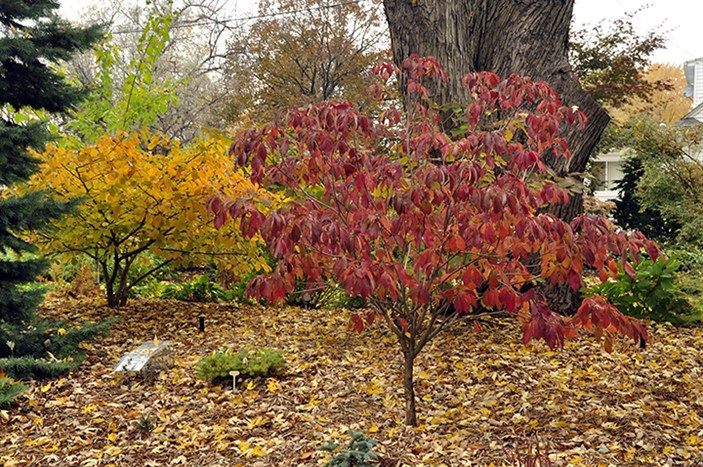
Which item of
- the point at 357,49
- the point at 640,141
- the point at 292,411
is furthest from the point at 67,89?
the point at 357,49

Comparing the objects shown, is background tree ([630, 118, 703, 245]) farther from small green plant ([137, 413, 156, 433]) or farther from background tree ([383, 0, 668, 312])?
small green plant ([137, 413, 156, 433])

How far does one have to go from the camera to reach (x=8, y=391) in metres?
3.63

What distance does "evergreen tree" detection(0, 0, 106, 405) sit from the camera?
3.99 metres

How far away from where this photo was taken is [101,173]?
16.2 ft

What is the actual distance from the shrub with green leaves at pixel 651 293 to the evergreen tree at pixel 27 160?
4.14 m

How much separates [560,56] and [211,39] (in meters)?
14.7

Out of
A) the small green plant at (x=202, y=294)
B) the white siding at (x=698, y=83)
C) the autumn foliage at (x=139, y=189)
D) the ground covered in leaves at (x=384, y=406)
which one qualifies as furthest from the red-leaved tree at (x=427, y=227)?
the white siding at (x=698, y=83)

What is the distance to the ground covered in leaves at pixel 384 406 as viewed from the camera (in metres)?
3.03

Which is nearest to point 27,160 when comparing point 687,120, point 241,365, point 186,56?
point 241,365

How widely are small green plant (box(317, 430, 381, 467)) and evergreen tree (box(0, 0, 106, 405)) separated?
2.32 metres

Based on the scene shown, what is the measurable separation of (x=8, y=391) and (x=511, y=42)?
4381 mm

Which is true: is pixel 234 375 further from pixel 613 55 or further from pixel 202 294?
pixel 613 55

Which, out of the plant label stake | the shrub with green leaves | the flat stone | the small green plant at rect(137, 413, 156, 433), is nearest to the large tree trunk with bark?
the shrub with green leaves

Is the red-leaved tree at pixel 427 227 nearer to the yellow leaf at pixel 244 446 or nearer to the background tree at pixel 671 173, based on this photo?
the yellow leaf at pixel 244 446
